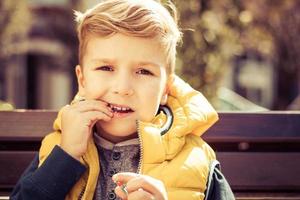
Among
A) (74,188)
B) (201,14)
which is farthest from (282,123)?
(201,14)

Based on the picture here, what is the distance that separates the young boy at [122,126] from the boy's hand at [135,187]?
0.11m

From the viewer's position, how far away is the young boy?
7.18ft

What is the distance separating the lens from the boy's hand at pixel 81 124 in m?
2.20

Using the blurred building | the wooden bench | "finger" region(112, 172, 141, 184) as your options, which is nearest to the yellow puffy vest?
"finger" region(112, 172, 141, 184)

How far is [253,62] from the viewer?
80.4ft

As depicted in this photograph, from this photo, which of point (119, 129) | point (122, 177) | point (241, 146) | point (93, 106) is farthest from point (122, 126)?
point (241, 146)

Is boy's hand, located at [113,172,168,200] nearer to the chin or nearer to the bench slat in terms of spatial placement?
the chin

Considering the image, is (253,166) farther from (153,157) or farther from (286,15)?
(286,15)

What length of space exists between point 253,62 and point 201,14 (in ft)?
Result: 62.5

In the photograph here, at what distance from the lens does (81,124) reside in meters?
2.21

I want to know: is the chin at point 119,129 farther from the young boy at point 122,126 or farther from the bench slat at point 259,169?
the bench slat at point 259,169

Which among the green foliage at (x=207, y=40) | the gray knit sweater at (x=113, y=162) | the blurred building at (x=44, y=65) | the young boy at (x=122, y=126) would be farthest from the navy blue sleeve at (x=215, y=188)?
the blurred building at (x=44, y=65)

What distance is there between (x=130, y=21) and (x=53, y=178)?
56 centimetres

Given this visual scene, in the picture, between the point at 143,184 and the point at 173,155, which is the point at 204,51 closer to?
the point at 173,155
